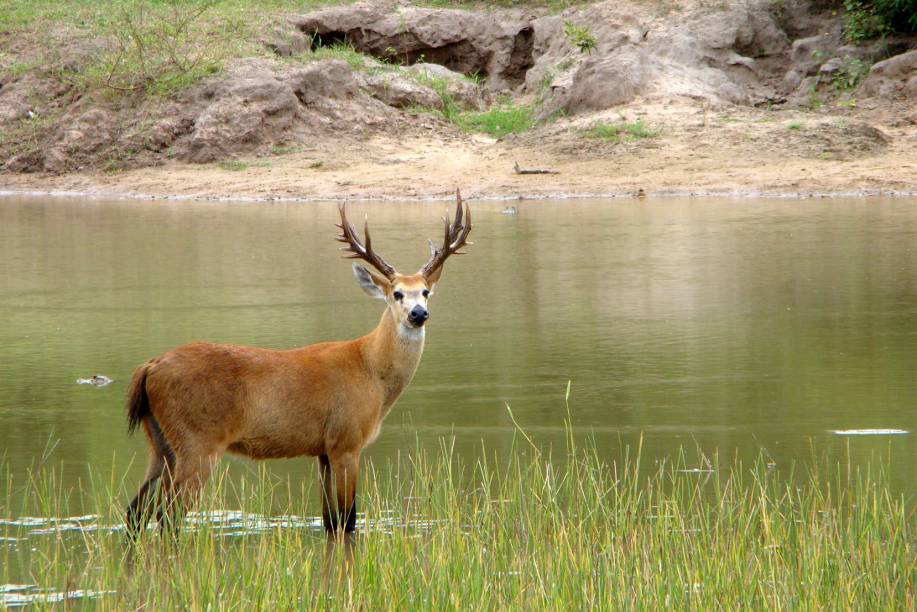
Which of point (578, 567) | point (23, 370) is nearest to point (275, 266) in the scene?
point (23, 370)

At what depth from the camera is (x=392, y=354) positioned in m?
6.92

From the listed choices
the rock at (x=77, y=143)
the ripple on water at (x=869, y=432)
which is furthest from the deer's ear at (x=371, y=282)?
the rock at (x=77, y=143)

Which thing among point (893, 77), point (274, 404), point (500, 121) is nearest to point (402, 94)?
point (500, 121)

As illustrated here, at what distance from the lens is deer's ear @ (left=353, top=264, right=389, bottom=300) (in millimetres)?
7160

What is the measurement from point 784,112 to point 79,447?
17633mm

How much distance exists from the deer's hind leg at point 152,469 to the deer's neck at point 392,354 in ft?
3.65

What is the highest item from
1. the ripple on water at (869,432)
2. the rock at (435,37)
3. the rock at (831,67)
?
the rock at (435,37)

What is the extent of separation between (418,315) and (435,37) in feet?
75.8

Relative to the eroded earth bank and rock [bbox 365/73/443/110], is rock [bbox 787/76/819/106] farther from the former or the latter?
rock [bbox 365/73/443/110]

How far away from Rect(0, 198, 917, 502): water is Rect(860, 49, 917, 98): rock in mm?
5019

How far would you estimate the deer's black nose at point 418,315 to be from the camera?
22.4 ft

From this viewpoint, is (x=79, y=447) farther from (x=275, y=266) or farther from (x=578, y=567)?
(x=275, y=266)

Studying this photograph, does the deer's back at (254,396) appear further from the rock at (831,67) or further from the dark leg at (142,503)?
the rock at (831,67)

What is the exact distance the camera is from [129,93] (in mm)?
25625
